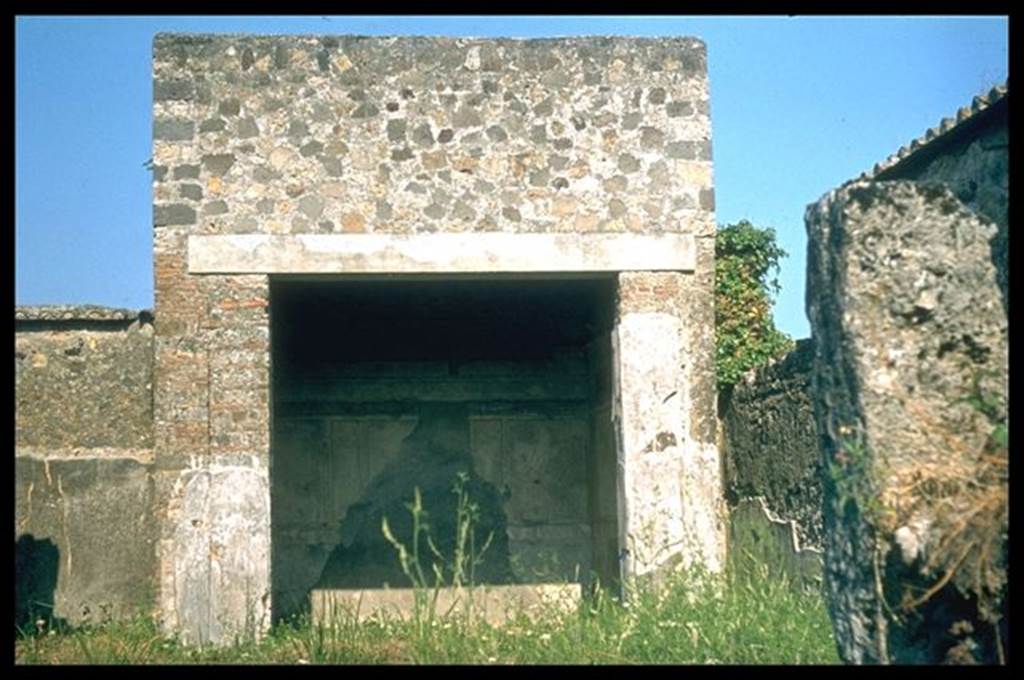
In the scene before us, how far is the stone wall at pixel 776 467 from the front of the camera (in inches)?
264

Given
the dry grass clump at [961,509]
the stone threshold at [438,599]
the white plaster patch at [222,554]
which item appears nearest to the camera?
the dry grass clump at [961,509]

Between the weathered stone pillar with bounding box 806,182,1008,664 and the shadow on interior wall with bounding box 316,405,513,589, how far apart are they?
6.09 m

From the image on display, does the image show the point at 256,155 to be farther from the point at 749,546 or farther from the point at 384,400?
the point at 749,546

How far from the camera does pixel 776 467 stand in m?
7.17

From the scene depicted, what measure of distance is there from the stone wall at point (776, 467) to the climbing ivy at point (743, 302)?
236 millimetres

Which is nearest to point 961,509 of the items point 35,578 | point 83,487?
point 83,487

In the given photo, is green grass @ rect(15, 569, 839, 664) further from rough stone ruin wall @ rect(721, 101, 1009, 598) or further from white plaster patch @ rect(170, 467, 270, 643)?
rough stone ruin wall @ rect(721, 101, 1009, 598)

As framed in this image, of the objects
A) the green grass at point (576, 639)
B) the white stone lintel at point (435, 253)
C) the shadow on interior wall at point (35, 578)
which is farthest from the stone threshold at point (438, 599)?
the white stone lintel at point (435, 253)

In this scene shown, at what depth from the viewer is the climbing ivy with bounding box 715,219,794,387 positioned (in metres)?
7.88

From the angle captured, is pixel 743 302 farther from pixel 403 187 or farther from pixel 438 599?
pixel 438 599

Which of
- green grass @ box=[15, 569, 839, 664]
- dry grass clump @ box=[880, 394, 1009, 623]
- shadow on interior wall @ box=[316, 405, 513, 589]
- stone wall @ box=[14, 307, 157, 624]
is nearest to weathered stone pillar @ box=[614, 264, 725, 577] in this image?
green grass @ box=[15, 569, 839, 664]

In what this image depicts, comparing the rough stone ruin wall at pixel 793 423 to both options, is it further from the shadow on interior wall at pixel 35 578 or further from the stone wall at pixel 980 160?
the shadow on interior wall at pixel 35 578

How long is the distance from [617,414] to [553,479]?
105 inches
